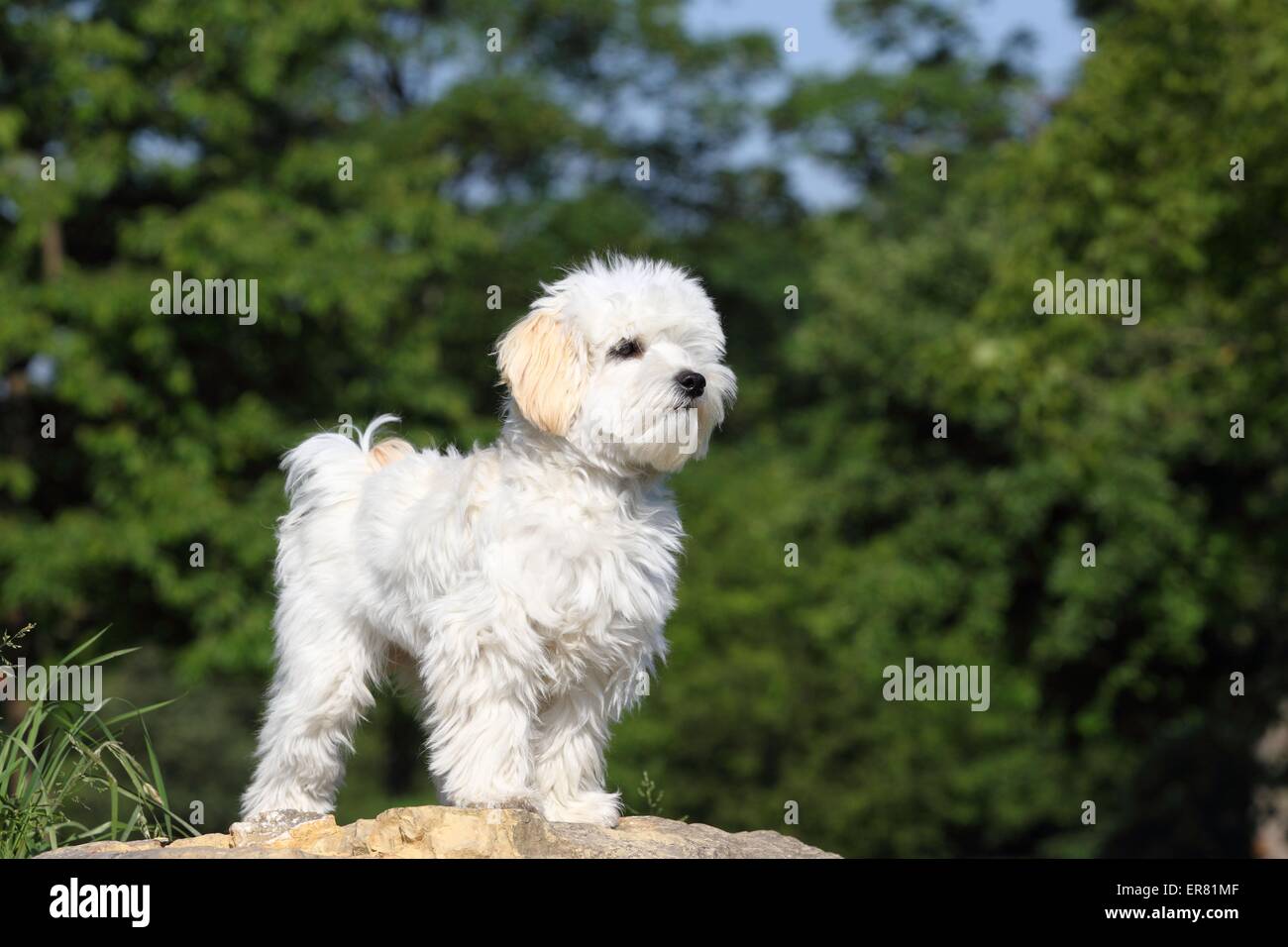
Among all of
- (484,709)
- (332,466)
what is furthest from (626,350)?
(332,466)

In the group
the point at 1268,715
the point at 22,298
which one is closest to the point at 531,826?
the point at 22,298

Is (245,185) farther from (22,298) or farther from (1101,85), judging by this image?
(1101,85)

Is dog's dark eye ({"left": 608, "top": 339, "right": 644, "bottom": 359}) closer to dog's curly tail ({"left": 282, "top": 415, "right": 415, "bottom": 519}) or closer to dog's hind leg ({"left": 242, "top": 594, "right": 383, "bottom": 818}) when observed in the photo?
dog's curly tail ({"left": 282, "top": 415, "right": 415, "bottom": 519})

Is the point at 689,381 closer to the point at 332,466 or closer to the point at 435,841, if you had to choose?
the point at 435,841

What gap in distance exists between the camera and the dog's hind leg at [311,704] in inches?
263

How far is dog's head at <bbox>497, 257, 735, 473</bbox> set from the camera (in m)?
5.98

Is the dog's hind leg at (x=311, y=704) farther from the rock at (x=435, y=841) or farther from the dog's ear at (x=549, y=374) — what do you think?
the dog's ear at (x=549, y=374)

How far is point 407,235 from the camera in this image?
21609 millimetres

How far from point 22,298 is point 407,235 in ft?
16.4

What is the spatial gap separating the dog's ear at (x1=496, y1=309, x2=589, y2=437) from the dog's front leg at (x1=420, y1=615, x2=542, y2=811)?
0.79 metres

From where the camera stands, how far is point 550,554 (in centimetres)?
600

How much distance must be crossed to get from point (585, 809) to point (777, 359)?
29.8 metres
